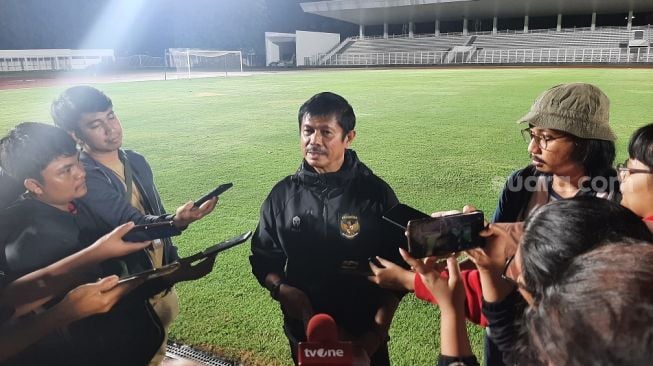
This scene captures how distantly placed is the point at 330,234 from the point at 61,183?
0.92 meters

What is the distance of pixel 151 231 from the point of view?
176 cm

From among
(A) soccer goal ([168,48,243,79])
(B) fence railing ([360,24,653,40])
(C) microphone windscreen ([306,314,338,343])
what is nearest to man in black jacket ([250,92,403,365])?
(C) microphone windscreen ([306,314,338,343])

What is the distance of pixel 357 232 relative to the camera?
5.99 ft

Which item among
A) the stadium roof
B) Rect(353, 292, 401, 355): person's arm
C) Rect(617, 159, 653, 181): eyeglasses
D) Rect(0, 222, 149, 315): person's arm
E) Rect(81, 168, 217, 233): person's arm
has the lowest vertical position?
Rect(353, 292, 401, 355): person's arm

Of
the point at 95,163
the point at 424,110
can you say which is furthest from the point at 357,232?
the point at 424,110

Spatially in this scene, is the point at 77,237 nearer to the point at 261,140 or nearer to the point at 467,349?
the point at 467,349

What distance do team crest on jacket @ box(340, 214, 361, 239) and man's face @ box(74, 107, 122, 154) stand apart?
0.85 metres

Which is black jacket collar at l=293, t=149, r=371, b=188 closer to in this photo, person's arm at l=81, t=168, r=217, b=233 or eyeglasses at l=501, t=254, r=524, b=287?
person's arm at l=81, t=168, r=217, b=233

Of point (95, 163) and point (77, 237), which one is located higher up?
point (95, 163)

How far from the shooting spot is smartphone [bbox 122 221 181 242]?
171cm

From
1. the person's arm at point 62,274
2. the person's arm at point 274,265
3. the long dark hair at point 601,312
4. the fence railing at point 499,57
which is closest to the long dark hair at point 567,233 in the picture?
the long dark hair at point 601,312

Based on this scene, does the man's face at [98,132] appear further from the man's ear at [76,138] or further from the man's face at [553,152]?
the man's face at [553,152]

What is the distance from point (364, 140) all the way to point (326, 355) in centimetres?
453

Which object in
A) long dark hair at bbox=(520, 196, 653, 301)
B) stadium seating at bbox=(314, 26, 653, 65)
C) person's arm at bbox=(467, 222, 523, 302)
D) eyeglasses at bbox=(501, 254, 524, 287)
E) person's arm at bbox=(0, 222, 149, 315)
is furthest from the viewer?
stadium seating at bbox=(314, 26, 653, 65)
